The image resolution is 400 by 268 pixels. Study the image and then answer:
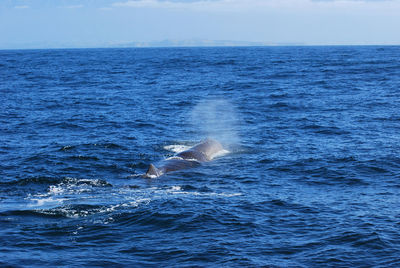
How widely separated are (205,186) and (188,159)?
5103mm

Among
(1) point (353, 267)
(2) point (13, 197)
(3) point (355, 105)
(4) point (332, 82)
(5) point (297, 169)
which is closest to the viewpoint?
(1) point (353, 267)

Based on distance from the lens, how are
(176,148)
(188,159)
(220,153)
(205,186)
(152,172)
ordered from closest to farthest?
(205,186), (152,172), (188,159), (220,153), (176,148)

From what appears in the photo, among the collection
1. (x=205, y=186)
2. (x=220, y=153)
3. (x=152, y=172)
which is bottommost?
(x=205, y=186)

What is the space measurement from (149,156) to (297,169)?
913cm

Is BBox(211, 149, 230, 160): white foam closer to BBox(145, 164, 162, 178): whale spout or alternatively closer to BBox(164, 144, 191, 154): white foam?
BBox(164, 144, 191, 154): white foam

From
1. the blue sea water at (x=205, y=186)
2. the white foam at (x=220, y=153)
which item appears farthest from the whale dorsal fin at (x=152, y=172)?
the white foam at (x=220, y=153)

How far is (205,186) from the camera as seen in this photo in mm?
22906

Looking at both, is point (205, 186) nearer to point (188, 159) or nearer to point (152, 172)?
point (152, 172)

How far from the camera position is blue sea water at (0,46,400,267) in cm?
1584

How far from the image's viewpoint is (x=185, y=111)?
4759cm

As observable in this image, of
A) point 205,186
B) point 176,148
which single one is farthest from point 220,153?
point 205,186

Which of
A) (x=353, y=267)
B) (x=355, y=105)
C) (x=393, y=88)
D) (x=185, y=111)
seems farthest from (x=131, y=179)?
(x=393, y=88)

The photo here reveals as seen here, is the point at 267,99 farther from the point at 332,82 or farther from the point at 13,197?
the point at 13,197

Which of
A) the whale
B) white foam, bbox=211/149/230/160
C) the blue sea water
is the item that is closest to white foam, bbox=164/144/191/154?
the blue sea water
